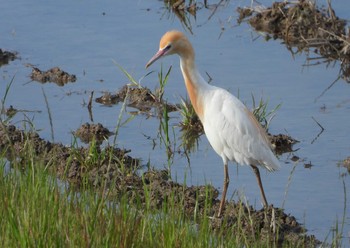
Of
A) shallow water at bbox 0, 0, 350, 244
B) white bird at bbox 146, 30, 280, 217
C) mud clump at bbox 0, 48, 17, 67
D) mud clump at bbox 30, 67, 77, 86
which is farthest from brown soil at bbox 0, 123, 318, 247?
mud clump at bbox 0, 48, 17, 67

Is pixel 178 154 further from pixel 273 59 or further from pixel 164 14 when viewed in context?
pixel 164 14

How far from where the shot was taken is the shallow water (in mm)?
8773

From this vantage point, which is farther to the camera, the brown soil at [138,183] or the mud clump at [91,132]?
the mud clump at [91,132]

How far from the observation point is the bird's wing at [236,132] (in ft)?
27.3

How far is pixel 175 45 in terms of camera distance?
829cm

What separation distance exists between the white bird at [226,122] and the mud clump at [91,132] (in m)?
1.27

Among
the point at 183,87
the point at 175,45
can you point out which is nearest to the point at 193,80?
the point at 175,45

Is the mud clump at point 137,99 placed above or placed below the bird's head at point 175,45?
above

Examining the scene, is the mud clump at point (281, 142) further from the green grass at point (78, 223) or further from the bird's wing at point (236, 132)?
the green grass at point (78, 223)

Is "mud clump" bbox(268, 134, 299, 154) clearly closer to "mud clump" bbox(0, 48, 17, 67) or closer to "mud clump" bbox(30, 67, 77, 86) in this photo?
"mud clump" bbox(30, 67, 77, 86)

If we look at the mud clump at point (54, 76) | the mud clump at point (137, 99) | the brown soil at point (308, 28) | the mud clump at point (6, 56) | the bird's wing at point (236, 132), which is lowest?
the bird's wing at point (236, 132)

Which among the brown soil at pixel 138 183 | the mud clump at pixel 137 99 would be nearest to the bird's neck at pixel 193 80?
the brown soil at pixel 138 183

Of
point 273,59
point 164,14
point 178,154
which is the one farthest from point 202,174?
point 164,14

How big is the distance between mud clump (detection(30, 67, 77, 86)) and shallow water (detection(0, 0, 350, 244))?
0.07m
